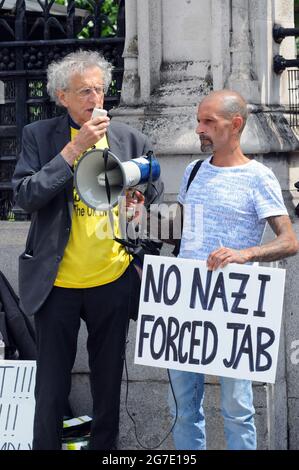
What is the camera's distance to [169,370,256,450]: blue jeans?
188 inches

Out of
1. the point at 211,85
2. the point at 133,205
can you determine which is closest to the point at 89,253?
the point at 133,205

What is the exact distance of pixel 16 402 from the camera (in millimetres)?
5840

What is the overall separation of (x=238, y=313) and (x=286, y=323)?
1.41m

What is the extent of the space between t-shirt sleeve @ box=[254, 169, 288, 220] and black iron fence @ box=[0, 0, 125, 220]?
2010mm

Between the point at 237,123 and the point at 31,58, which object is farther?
the point at 31,58

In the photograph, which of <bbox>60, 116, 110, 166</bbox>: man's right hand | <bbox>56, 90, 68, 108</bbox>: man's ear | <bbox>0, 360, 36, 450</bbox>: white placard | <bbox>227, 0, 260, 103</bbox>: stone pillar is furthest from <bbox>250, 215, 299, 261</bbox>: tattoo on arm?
<bbox>0, 360, 36, 450</bbox>: white placard

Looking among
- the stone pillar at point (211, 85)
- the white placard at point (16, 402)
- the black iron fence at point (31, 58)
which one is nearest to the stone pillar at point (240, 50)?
the stone pillar at point (211, 85)

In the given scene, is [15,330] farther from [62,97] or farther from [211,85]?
[211,85]

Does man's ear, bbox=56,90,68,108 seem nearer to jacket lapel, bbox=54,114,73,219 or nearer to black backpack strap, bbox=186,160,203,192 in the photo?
jacket lapel, bbox=54,114,73,219

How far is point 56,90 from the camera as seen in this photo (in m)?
5.14

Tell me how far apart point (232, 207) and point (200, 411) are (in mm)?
958

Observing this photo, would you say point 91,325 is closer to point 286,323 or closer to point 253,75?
point 286,323

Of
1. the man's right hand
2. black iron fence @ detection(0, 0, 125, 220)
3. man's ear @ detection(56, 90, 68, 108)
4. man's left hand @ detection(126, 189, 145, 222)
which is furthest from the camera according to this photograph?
black iron fence @ detection(0, 0, 125, 220)
